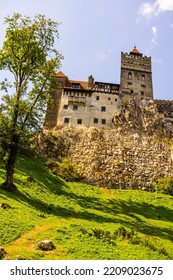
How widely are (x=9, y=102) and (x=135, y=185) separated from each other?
2574cm

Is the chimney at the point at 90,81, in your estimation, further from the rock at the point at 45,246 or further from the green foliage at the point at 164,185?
the rock at the point at 45,246

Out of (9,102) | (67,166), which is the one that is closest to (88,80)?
(67,166)

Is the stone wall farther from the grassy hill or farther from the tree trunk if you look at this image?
the tree trunk

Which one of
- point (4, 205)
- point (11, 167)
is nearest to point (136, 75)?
point (11, 167)

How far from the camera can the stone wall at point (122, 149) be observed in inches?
1866

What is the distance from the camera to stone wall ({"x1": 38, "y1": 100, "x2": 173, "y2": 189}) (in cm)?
4741

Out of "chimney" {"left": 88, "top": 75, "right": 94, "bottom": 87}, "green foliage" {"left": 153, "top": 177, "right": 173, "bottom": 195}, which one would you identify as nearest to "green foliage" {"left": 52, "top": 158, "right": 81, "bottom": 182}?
"green foliage" {"left": 153, "top": 177, "right": 173, "bottom": 195}

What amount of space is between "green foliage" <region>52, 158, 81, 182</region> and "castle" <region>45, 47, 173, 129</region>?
1172cm

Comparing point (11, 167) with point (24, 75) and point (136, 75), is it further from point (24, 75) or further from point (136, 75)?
point (136, 75)

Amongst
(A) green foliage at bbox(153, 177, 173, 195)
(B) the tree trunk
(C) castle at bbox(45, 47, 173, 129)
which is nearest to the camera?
(B) the tree trunk

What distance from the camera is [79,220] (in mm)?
24953

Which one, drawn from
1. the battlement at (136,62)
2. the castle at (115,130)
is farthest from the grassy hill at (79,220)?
the battlement at (136,62)

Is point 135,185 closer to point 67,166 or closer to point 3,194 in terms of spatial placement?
point 67,166

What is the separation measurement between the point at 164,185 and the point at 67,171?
52.4ft
